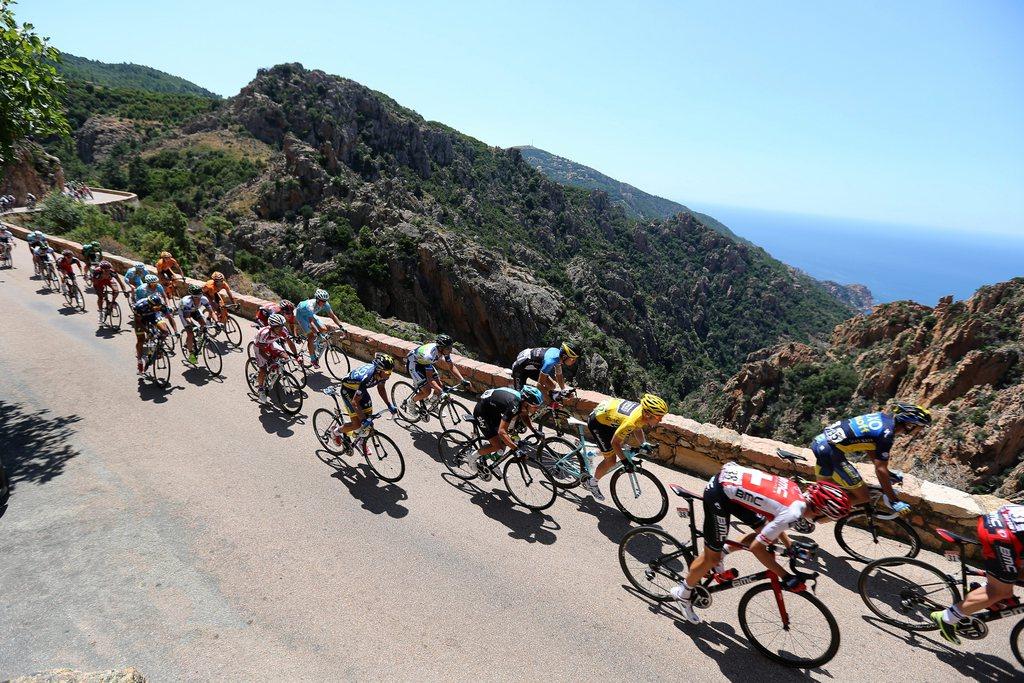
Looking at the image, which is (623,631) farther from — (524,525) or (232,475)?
(232,475)

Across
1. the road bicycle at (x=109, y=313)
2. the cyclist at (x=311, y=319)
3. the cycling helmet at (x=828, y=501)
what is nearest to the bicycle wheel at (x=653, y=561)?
the cycling helmet at (x=828, y=501)

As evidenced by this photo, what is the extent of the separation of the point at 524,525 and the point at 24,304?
17.7 meters

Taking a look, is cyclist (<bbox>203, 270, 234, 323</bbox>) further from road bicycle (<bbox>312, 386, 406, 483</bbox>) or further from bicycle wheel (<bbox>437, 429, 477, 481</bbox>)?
bicycle wheel (<bbox>437, 429, 477, 481</bbox>)

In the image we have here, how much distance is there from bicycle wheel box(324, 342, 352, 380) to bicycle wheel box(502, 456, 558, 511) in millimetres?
5415

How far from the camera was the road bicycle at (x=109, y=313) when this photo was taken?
13.0 meters

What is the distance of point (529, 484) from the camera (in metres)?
6.57

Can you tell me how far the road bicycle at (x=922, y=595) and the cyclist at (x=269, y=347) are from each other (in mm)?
8850

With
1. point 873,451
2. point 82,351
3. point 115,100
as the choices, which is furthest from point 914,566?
point 115,100

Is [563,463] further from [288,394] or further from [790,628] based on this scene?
[288,394]

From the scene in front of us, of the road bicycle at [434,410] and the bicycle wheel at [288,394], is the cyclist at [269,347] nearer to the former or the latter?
→ the bicycle wheel at [288,394]

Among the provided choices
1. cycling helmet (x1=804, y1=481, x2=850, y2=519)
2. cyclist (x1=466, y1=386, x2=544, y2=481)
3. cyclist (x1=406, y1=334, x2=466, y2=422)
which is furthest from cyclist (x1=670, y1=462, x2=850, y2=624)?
cyclist (x1=406, y1=334, x2=466, y2=422)

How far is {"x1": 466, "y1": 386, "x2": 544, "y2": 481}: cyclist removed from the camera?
6.46m

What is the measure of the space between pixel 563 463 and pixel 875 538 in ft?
11.7

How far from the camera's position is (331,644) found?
4375 millimetres
